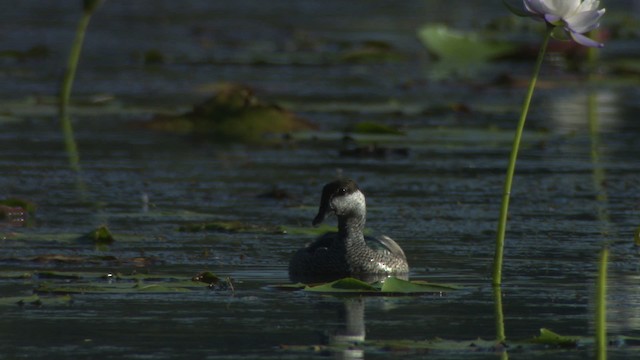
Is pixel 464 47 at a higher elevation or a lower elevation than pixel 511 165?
higher

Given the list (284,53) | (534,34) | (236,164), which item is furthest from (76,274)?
(534,34)

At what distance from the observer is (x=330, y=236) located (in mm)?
8594

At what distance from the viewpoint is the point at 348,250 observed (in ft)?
27.5

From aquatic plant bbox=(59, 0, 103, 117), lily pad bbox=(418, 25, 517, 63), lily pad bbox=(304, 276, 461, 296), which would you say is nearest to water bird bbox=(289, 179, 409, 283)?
lily pad bbox=(304, 276, 461, 296)

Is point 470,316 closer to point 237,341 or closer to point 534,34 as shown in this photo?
point 237,341

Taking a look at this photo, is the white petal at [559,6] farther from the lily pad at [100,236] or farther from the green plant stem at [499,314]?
the lily pad at [100,236]

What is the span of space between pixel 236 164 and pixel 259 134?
72.7 inches

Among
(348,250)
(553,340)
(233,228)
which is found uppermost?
(233,228)

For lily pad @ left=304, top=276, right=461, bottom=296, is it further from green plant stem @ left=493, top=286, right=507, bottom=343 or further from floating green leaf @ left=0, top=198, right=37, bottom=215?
floating green leaf @ left=0, top=198, right=37, bottom=215

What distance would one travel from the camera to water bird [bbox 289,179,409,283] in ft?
27.1

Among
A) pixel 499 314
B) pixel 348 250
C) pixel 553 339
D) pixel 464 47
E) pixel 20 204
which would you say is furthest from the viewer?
pixel 464 47

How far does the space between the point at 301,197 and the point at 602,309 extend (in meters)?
3.97

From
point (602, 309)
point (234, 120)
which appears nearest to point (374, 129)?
point (234, 120)

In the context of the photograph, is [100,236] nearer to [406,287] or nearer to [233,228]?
[233,228]
